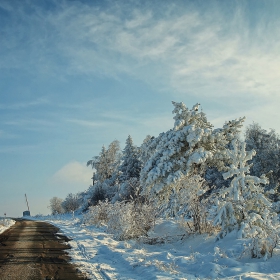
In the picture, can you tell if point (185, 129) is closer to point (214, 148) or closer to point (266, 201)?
point (214, 148)

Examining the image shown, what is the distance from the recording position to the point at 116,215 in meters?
15.6

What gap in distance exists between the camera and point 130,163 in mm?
43281

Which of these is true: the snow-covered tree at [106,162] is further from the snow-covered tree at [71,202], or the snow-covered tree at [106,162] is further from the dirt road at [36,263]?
the dirt road at [36,263]

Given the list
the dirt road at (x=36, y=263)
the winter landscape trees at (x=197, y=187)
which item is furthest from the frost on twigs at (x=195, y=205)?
the dirt road at (x=36, y=263)

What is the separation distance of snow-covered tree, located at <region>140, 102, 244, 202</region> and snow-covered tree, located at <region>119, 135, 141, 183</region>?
25475mm

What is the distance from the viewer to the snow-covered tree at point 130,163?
4253cm

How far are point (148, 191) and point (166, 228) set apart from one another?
2.64 metres

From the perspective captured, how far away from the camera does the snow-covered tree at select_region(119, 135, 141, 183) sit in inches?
1674

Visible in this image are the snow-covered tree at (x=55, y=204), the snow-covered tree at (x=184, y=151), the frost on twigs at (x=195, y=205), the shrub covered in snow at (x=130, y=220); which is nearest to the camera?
the frost on twigs at (x=195, y=205)

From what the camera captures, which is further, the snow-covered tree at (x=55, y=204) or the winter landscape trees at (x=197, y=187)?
the snow-covered tree at (x=55, y=204)

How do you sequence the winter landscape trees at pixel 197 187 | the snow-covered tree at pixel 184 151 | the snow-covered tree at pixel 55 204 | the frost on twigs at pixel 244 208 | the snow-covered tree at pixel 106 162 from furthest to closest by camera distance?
1. the snow-covered tree at pixel 55 204
2. the snow-covered tree at pixel 106 162
3. the snow-covered tree at pixel 184 151
4. the winter landscape trees at pixel 197 187
5. the frost on twigs at pixel 244 208

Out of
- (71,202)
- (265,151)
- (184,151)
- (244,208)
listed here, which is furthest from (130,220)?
A: (71,202)

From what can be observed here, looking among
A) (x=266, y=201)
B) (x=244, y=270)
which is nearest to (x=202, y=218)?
(x=266, y=201)

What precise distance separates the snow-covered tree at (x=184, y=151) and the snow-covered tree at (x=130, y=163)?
25475 millimetres
